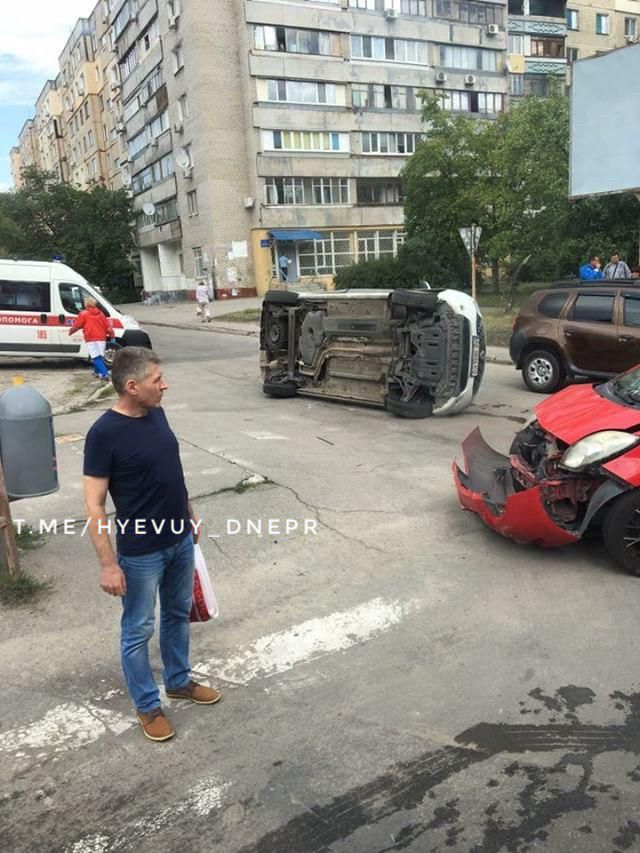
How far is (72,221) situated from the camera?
53875 millimetres

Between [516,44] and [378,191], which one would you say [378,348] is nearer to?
[378,191]

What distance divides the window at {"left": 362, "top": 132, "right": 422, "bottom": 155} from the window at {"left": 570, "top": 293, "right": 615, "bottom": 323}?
38.5m

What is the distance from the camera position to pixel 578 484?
4.59 m

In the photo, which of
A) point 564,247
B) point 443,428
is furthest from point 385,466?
point 564,247

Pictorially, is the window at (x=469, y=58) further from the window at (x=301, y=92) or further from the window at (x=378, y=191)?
the window at (x=301, y=92)

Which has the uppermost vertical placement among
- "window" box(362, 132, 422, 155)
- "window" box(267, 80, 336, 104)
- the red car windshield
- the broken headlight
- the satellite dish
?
"window" box(267, 80, 336, 104)

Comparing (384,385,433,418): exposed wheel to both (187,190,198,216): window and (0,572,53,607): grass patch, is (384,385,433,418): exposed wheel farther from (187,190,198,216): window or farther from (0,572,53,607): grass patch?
(187,190,198,216): window

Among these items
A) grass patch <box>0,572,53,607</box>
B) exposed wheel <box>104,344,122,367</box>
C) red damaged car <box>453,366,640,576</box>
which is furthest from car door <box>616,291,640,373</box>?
exposed wheel <box>104,344,122,367</box>

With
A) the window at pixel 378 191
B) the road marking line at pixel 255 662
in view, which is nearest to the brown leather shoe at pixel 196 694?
the road marking line at pixel 255 662

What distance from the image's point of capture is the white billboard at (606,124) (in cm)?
1874

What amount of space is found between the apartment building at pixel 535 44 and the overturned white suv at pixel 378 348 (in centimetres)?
4944

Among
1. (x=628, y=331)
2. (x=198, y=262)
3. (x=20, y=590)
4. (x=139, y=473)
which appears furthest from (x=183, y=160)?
(x=139, y=473)

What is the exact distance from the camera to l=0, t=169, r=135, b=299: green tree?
52844mm

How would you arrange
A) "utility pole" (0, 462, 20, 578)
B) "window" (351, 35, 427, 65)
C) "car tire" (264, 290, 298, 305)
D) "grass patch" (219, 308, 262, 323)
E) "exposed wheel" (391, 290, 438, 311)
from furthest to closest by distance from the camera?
"window" (351, 35, 427, 65) < "grass patch" (219, 308, 262, 323) < "car tire" (264, 290, 298, 305) < "exposed wheel" (391, 290, 438, 311) < "utility pole" (0, 462, 20, 578)
